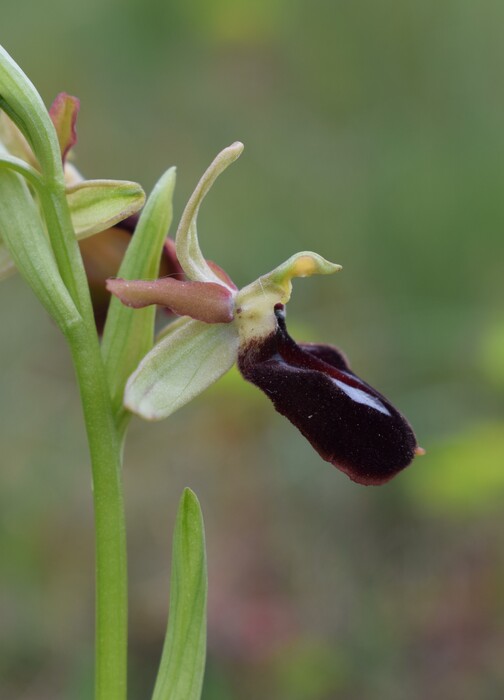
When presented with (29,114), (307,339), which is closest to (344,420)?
(29,114)

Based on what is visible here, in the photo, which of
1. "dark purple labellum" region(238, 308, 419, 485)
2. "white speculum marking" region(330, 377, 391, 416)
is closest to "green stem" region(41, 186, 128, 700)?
"dark purple labellum" region(238, 308, 419, 485)

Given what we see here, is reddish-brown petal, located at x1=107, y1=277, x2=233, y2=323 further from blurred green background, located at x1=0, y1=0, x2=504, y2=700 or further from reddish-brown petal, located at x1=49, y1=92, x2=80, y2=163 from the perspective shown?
blurred green background, located at x1=0, y1=0, x2=504, y2=700

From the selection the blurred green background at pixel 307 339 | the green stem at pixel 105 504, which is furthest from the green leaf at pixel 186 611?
the blurred green background at pixel 307 339

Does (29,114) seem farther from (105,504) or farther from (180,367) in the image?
(105,504)

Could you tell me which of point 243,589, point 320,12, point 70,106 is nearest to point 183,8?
point 320,12

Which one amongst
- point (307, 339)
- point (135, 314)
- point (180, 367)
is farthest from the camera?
point (307, 339)
